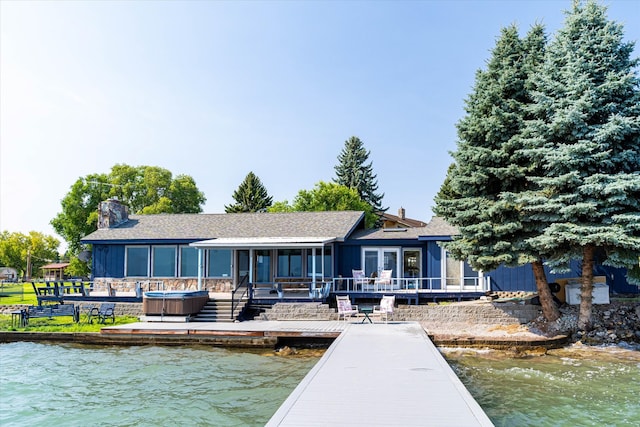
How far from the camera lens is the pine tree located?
5303 cm

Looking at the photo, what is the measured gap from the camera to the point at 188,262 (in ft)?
69.2

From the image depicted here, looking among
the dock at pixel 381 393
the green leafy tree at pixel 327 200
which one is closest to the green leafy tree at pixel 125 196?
the green leafy tree at pixel 327 200

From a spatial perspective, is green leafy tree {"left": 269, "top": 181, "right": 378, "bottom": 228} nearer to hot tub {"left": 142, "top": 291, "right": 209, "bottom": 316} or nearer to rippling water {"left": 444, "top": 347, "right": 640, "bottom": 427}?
hot tub {"left": 142, "top": 291, "right": 209, "bottom": 316}

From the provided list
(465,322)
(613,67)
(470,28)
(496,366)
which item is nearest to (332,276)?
(465,322)

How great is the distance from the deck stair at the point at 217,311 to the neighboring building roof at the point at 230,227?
435 centimetres

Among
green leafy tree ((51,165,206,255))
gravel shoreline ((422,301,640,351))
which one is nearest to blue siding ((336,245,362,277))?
gravel shoreline ((422,301,640,351))

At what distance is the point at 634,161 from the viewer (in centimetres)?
1329

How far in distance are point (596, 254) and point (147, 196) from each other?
133ft

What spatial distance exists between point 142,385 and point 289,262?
1118 centimetres

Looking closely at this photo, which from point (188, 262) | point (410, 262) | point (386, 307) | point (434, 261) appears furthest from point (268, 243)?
point (434, 261)

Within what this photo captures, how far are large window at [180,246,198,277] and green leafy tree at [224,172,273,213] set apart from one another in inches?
1219

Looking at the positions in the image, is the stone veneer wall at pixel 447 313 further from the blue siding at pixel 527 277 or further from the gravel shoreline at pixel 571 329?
the blue siding at pixel 527 277

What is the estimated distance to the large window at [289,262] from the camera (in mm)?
20633

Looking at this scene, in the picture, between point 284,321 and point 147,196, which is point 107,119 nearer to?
point 284,321
